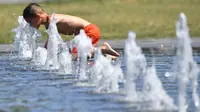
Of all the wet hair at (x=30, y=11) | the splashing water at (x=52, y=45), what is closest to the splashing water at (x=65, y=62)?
the splashing water at (x=52, y=45)

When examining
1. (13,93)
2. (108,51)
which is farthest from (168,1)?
(13,93)

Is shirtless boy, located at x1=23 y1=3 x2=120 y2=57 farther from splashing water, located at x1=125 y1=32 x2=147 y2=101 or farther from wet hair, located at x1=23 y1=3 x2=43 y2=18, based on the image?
splashing water, located at x1=125 y1=32 x2=147 y2=101

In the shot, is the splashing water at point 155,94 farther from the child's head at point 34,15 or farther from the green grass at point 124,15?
the green grass at point 124,15

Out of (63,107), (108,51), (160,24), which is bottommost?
(63,107)

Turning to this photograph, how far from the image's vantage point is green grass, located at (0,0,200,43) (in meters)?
18.8

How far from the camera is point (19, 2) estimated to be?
26.1 m

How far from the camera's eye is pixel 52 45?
463 inches

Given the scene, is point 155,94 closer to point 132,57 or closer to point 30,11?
point 132,57

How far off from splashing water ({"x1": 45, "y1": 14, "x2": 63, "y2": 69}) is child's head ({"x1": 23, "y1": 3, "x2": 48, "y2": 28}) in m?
0.15

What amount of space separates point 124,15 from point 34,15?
32.4 ft

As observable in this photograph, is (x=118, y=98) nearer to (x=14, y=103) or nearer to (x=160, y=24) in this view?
(x=14, y=103)

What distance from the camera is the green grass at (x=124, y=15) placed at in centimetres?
1877

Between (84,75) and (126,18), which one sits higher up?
(126,18)

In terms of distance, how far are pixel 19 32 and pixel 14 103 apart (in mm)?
7285
